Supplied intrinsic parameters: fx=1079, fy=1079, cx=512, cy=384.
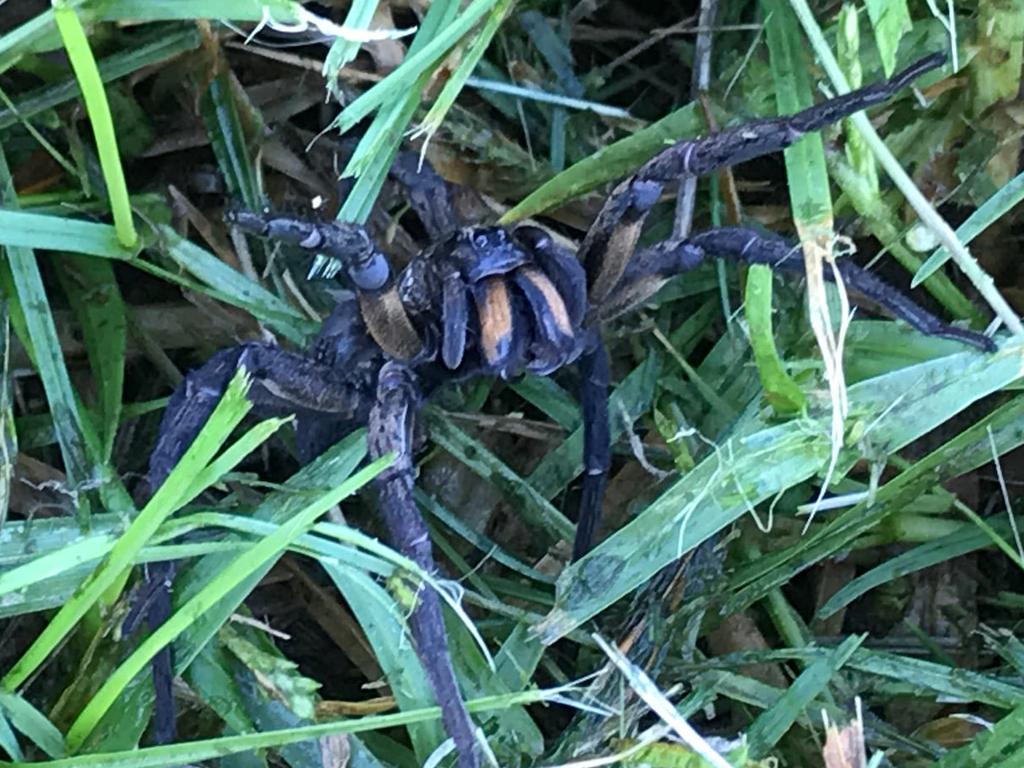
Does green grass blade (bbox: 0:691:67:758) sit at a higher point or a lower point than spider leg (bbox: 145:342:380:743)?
lower

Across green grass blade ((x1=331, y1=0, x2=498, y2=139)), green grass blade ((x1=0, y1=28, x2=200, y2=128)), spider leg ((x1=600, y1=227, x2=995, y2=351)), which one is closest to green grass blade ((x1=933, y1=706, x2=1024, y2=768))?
spider leg ((x1=600, y1=227, x2=995, y2=351))

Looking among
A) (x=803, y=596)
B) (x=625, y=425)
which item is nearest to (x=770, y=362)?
(x=625, y=425)

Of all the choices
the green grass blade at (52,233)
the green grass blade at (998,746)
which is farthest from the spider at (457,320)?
the green grass blade at (998,746)

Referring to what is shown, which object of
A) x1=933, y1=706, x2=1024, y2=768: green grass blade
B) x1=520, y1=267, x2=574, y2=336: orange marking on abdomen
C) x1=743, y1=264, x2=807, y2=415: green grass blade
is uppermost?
x1=520, y1=267, x2=574, y2=336: orange marking on abdomen

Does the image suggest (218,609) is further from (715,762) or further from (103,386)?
(715,762)

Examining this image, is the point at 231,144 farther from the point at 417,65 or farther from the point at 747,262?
the point at 747,262

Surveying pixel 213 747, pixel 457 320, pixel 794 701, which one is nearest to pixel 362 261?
pixel 457 320

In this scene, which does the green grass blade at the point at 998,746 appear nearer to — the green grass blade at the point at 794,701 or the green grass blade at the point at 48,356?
the green grass blade at the point at 794,701

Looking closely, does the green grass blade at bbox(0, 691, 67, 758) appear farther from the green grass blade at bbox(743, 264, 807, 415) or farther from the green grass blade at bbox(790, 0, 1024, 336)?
the green grass blade at bbox(790, 0, 1024, 336)
